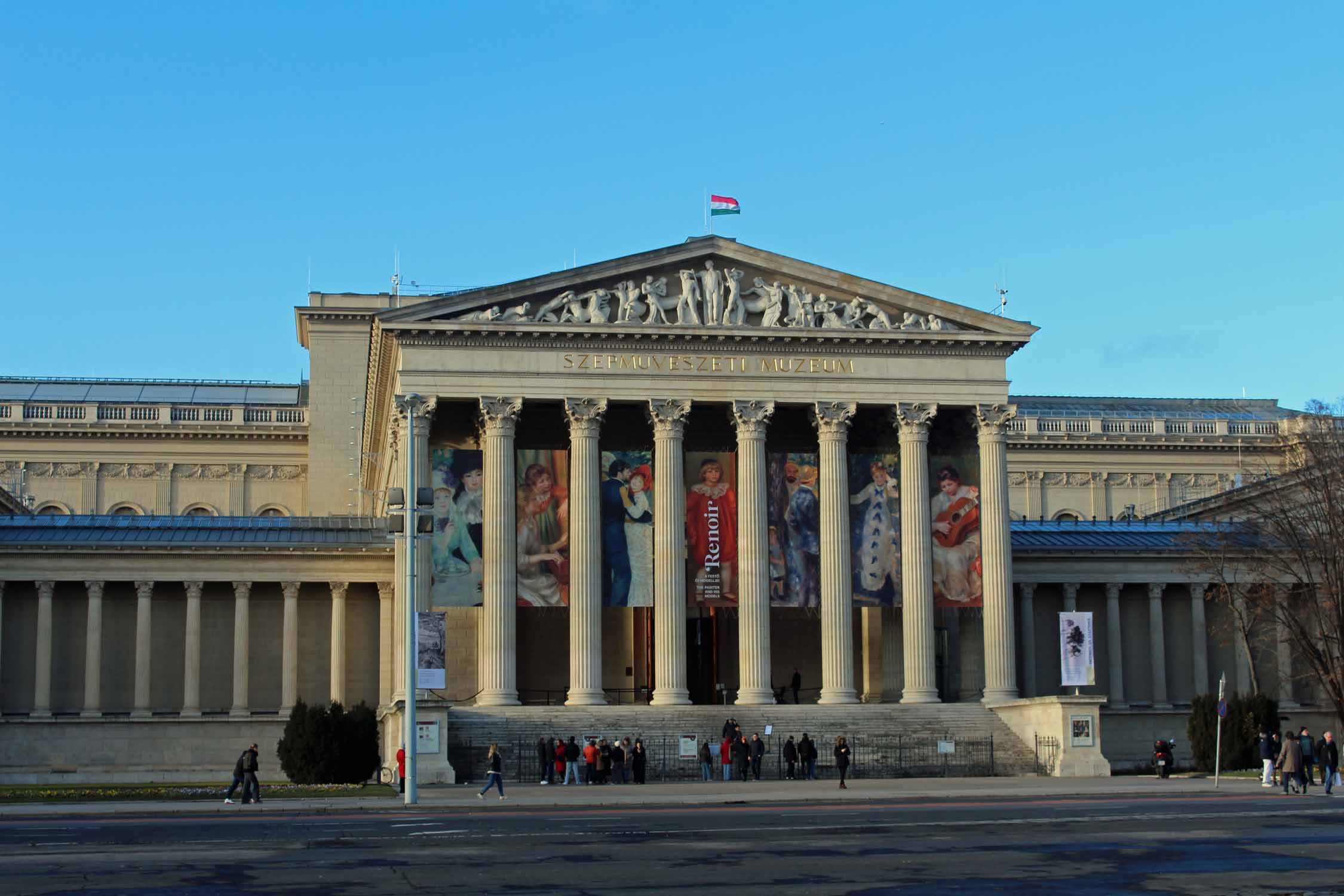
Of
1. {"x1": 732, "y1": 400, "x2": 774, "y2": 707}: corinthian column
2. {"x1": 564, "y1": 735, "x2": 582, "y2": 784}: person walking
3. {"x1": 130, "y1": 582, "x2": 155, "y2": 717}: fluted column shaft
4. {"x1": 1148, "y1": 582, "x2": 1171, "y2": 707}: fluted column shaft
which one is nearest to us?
{"x1": 564, "y1": 735, "x2": 582, "y2": 784}: person walking

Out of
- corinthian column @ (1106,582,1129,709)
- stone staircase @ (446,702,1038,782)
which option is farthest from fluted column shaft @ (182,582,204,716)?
corinthian column @ (1106,582,1129,709)

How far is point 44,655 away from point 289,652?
10.5 metres

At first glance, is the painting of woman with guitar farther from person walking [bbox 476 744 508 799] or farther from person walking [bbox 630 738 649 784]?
person walking [bbox 476 744 508 799]

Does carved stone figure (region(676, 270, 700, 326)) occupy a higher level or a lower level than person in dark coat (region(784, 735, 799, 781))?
higher

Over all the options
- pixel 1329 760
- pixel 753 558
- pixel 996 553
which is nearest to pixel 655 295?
pixel 753 558

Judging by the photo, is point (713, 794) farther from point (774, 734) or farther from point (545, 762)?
point (774, 734)

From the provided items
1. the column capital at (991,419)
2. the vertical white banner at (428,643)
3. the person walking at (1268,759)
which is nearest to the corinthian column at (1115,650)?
the column capital at (991,419)

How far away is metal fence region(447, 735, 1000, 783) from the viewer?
2501 inches

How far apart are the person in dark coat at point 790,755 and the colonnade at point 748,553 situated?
722 cm

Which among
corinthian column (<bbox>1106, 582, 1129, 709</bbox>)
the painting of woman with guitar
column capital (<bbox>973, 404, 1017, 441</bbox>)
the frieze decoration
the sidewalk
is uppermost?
the frieze decoration

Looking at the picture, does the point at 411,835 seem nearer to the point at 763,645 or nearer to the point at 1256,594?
→ the point at 763,645

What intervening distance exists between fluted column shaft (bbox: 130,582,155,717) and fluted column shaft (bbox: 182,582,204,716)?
155 cm

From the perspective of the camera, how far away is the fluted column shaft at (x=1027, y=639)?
82938mm

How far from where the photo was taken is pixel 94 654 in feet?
250
